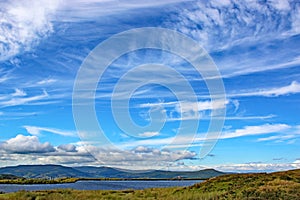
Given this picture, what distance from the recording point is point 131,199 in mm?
45438

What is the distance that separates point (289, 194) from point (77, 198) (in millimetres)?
23055

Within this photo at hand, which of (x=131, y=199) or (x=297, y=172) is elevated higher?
(x=297, y=172)

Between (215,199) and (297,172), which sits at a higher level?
(297,172)

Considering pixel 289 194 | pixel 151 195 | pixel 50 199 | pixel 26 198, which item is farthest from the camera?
pixel 151 195

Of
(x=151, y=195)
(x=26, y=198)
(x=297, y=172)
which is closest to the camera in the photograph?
(x=26, y=198)

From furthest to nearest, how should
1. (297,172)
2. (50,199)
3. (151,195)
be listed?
(297,172) → (151,195) → (50,199)

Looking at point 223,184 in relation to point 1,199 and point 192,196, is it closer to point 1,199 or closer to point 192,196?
point 192,196

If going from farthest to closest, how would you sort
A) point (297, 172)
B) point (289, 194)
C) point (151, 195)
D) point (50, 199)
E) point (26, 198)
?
point (297, 172) → point (151, 195) → point (26, 198) → point (50, 199) → point (289, 194)

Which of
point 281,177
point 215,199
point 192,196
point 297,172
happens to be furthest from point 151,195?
point 297,172

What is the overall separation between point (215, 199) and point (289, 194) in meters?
7.50

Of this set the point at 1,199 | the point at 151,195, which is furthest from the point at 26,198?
the point at 151,195

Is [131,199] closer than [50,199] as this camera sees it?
No

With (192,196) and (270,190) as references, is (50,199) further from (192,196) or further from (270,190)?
(270,190)

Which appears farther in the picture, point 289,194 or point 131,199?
point 131,199
